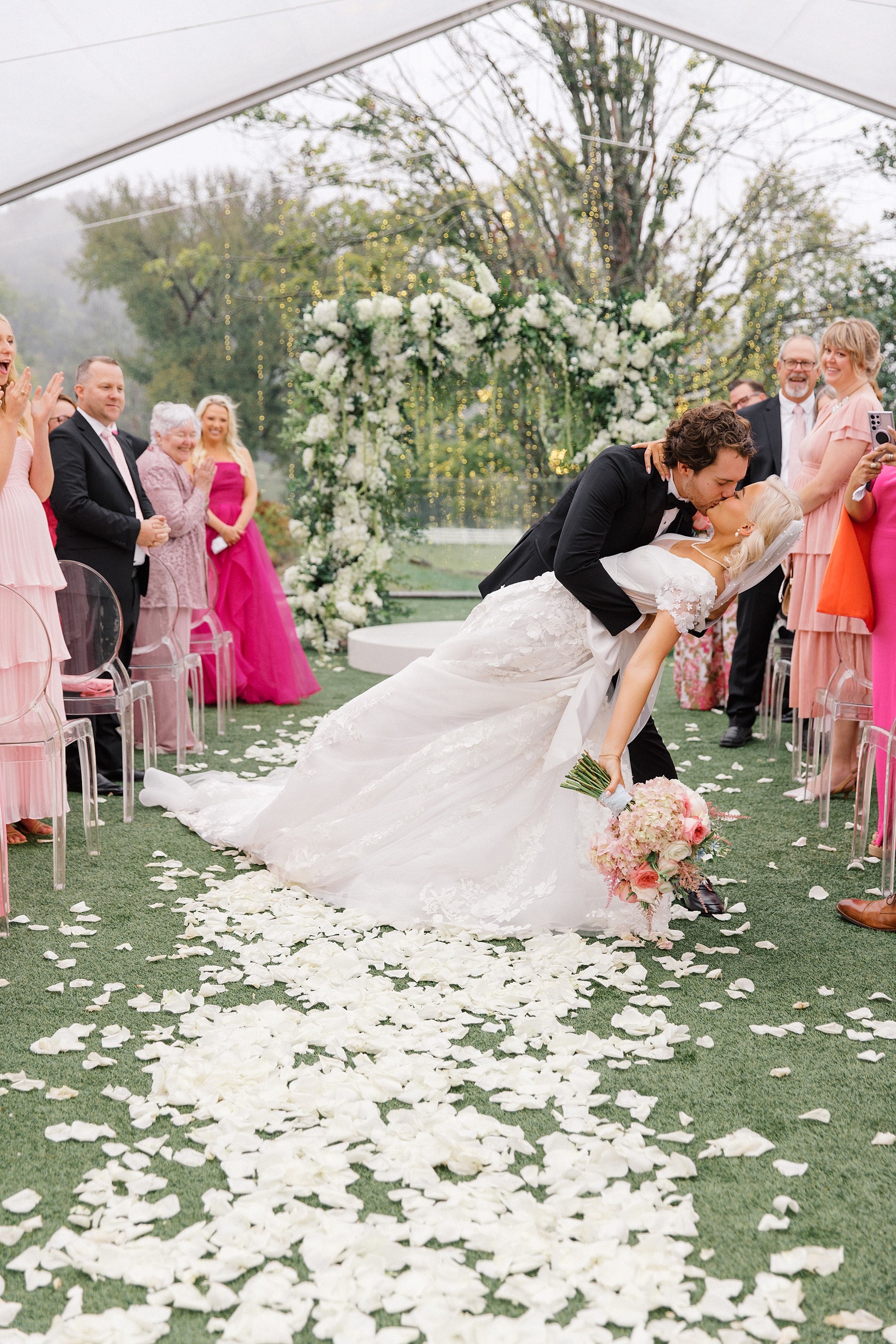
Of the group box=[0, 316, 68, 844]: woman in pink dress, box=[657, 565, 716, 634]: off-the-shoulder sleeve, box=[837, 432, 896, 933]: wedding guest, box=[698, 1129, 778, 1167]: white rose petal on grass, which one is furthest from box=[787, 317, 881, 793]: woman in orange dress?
box=[0, 316, 68, 844]: woman in pink dress

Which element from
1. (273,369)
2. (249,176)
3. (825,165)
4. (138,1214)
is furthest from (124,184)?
(138,1214)

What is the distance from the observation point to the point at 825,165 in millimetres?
13344

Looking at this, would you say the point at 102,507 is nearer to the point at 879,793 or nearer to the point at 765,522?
the point at 765,522

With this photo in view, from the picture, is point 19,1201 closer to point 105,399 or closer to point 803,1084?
point 803,1084

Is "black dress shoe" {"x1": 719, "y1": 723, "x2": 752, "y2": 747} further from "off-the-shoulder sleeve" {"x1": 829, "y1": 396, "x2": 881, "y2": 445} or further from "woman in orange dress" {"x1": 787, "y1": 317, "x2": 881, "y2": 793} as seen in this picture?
"off-the-shoulder sleeve" {"x1": 829, "y1": 396, "x2": 881, "y2": 445}

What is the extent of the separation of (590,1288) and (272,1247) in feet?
1.83

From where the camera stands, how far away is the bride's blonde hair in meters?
3.35

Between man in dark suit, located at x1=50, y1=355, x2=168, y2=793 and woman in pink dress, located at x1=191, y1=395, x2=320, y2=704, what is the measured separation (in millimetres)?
1698

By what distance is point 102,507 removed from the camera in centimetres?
530

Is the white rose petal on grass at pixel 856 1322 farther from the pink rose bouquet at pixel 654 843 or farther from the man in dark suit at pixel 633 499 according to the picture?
the man in dark suit at pixel 633 499

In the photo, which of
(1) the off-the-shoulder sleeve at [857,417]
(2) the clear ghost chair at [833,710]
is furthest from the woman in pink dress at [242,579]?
(1) the off-the-shoulder sleeve at [857,417]

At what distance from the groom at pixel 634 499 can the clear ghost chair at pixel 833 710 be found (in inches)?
47.4

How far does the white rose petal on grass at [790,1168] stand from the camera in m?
2.21

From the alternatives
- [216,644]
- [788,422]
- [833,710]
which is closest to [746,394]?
[788,422]
